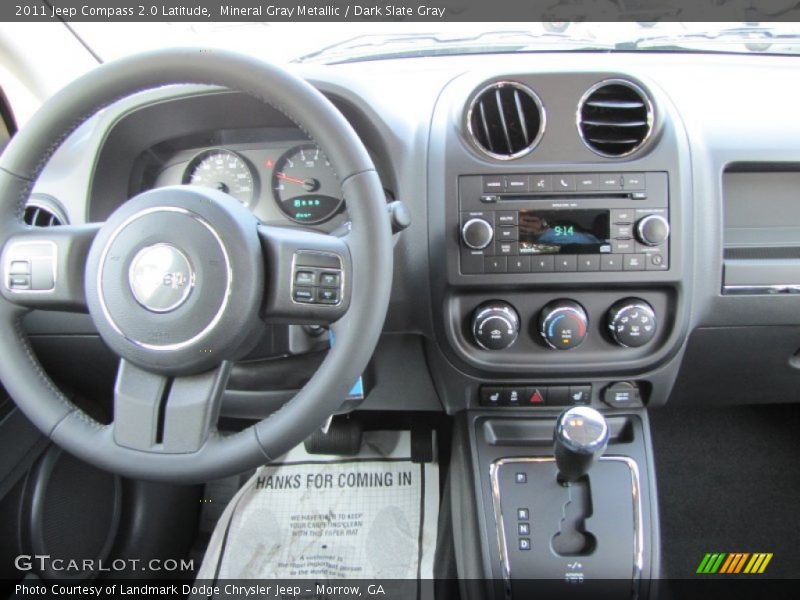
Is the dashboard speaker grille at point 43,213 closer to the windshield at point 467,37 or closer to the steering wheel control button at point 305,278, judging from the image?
the windshield at point 467,37

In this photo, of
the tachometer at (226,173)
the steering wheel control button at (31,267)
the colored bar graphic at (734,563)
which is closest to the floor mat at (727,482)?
the colored bar graphic at (734,563)

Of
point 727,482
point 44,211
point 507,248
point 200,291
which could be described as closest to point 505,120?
point 507,248

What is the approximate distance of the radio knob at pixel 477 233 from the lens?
105 centimetres

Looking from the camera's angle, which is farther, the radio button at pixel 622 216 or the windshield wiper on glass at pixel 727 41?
the windshield wiper on glass at pixel 727 41

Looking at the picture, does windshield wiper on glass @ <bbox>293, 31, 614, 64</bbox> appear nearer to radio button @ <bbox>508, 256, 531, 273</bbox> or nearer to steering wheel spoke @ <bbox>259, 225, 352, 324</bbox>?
radio button @ <bbox>508, 256, 531, 273</bbox>

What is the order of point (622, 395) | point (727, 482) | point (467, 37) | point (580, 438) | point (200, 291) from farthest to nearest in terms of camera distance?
point (727, 482) < point (467, 37) < point (622, 395) < point (580, 438) < point (200, 291)

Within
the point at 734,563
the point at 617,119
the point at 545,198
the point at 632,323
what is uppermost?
the point at 617,119

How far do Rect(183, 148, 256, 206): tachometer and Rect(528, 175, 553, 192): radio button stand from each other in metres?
0.52

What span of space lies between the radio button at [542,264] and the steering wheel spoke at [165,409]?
1.80ft

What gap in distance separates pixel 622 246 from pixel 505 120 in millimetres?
294

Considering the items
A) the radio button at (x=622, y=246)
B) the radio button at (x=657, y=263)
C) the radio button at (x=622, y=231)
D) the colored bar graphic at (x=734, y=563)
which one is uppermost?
the radio button at (x=622, y=231)

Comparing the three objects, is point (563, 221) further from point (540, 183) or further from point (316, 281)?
point (316, 281)

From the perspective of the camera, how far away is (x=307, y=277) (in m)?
0.78
